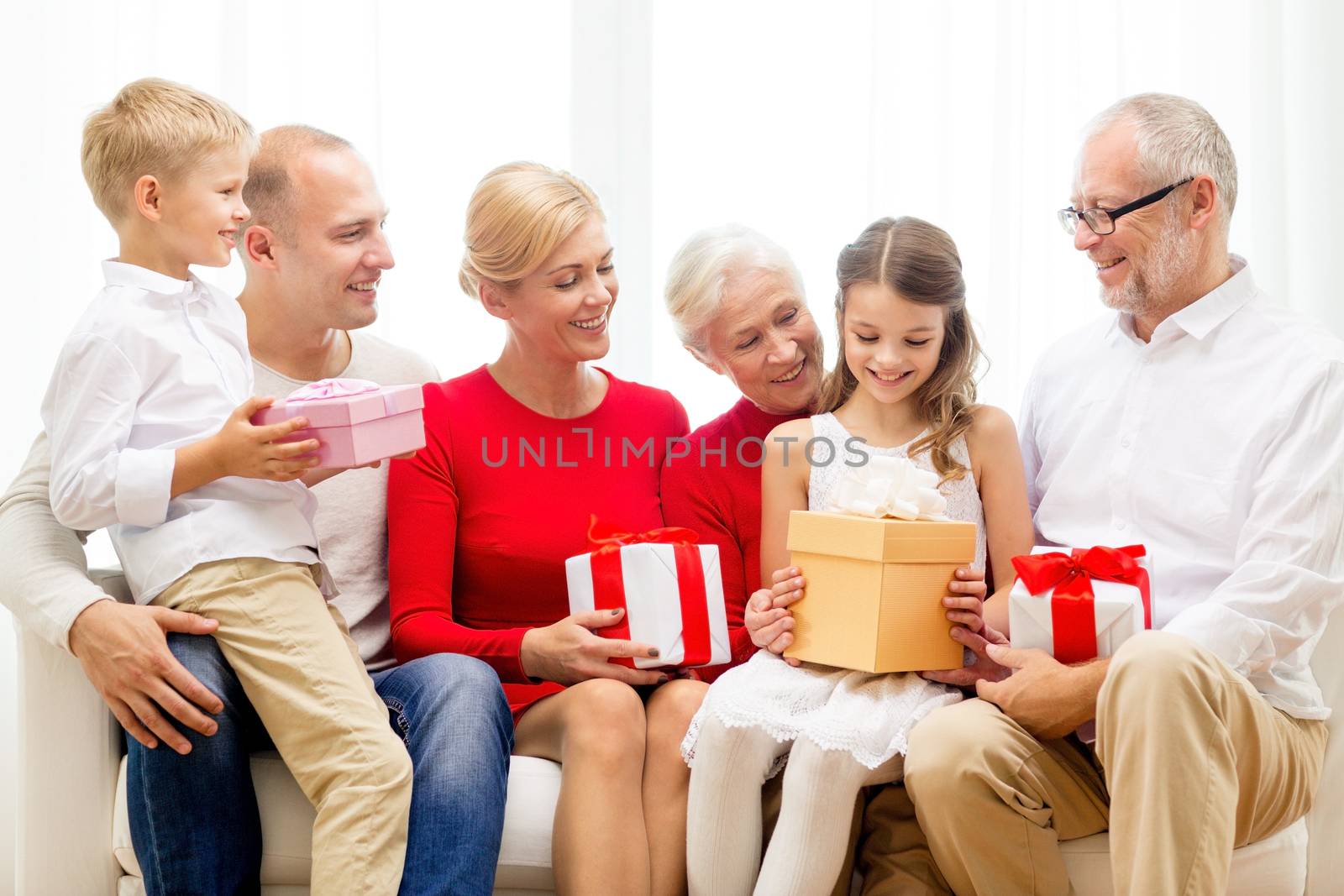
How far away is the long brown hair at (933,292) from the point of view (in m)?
2.12

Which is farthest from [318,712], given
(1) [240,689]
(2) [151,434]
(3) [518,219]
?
(3) [518,219]

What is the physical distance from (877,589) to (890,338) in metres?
0.46

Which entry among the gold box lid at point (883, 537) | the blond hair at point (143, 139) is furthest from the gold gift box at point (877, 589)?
the blond hair at point (143, 139)

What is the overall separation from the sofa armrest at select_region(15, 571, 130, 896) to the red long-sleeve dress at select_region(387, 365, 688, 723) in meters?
0.51

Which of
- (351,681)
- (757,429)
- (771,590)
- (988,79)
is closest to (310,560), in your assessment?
(351,681)

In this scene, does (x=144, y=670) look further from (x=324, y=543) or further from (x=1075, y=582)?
(x=1075, y=582)

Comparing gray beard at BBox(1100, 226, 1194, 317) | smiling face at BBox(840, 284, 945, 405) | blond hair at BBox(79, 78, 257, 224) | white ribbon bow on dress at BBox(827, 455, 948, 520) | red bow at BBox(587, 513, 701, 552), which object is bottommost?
red bow at BBox(587, 513, 701, 552)

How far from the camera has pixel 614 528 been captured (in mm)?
2139

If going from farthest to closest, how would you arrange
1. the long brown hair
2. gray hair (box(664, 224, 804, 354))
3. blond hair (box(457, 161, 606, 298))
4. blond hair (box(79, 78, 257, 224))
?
gray hair (box(664, 224, 804, 354))
blond hair (box(457, 161, 606, 298))
the long brown hair
blond hair (box(79, 78, 257, 224))

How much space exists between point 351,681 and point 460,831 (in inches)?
10.4

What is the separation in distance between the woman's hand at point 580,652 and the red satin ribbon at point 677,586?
2 cm

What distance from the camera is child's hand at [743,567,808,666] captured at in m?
2.03

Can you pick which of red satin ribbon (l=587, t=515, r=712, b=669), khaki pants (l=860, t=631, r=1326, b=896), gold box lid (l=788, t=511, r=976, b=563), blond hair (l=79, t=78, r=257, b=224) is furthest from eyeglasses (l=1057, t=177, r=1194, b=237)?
blond hair (l=79, t=78, r=257, b=224)

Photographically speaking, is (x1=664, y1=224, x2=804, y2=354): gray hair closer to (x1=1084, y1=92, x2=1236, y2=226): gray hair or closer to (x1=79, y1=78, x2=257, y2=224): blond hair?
(x1=1084, y1=92, x2=1236, y2=226): gray hair
